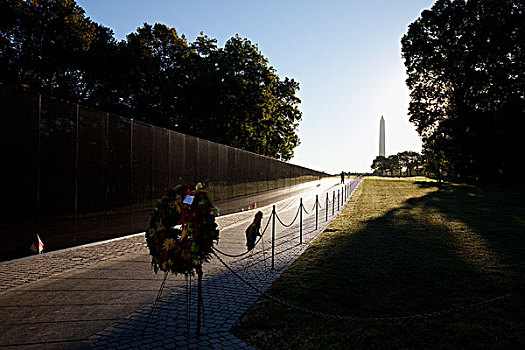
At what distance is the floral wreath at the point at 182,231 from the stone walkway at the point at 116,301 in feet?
2.33

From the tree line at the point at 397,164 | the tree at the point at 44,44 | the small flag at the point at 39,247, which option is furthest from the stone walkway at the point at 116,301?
the tree line at the point at 397,164

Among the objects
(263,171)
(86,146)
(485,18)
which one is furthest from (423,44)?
(86,146)

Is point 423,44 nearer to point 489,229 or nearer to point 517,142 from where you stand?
point 517,142

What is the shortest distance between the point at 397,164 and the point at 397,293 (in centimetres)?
15387

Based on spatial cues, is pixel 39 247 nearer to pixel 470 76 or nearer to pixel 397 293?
pixel 397 293

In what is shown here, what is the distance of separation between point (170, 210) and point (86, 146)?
557 cm

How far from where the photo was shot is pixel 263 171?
2534cm

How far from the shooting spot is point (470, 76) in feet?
124

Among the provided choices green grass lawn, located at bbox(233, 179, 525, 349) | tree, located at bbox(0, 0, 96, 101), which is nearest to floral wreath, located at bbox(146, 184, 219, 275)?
green grass lawn, located at bbox(233, 179, 525, 349)

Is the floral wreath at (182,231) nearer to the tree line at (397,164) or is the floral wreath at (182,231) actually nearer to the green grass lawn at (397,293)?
the green grass lawn at (397,293)

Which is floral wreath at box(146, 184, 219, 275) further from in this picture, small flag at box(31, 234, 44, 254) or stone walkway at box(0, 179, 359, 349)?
small flag at box(31, 234, 44, 254)

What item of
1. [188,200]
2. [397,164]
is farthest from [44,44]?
[397,164]

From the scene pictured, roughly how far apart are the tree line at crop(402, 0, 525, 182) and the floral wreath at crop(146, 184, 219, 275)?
40.1m

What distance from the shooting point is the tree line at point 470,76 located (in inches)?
1435
